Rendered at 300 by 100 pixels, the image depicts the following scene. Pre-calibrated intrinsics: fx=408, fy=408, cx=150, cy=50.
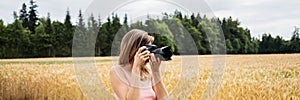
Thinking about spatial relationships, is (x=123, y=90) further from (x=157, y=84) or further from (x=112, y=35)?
(x=112, y=35)

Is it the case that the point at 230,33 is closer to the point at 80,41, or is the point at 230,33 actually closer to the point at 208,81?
the point at 208,81

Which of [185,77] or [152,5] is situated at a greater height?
[152,5]

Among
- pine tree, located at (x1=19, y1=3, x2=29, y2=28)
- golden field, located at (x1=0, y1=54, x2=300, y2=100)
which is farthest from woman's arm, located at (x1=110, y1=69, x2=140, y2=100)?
pine tree, located at (x1=19, y1=3, x2=29, y2=28)

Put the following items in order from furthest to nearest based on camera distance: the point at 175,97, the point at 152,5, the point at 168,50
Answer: the point at 152,5, the point at 175,97, the point at 168,50

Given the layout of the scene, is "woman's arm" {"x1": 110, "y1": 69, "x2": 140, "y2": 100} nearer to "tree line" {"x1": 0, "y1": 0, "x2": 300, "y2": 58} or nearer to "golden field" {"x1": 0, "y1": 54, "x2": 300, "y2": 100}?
"tree line" {"x1": 0, "y1": 0, "x2": 300, "y2": 58}

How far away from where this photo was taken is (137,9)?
A: 10.4 feet

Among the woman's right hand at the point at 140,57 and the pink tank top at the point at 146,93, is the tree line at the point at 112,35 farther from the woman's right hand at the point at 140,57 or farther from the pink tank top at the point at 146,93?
the woman's right hand at the point at 140,57

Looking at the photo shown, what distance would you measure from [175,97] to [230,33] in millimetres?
3777

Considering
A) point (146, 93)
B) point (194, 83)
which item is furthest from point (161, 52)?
point (194, 83)

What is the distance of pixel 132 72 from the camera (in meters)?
1.69

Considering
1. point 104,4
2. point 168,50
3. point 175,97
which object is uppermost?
point 104,4

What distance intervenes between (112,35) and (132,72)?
80.0 inches

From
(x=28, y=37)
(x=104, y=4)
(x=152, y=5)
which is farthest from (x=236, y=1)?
(x=28, y=37)

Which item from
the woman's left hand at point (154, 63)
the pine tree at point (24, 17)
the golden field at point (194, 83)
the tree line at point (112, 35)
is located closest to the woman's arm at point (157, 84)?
the woman's left hand at point (154, 63)
